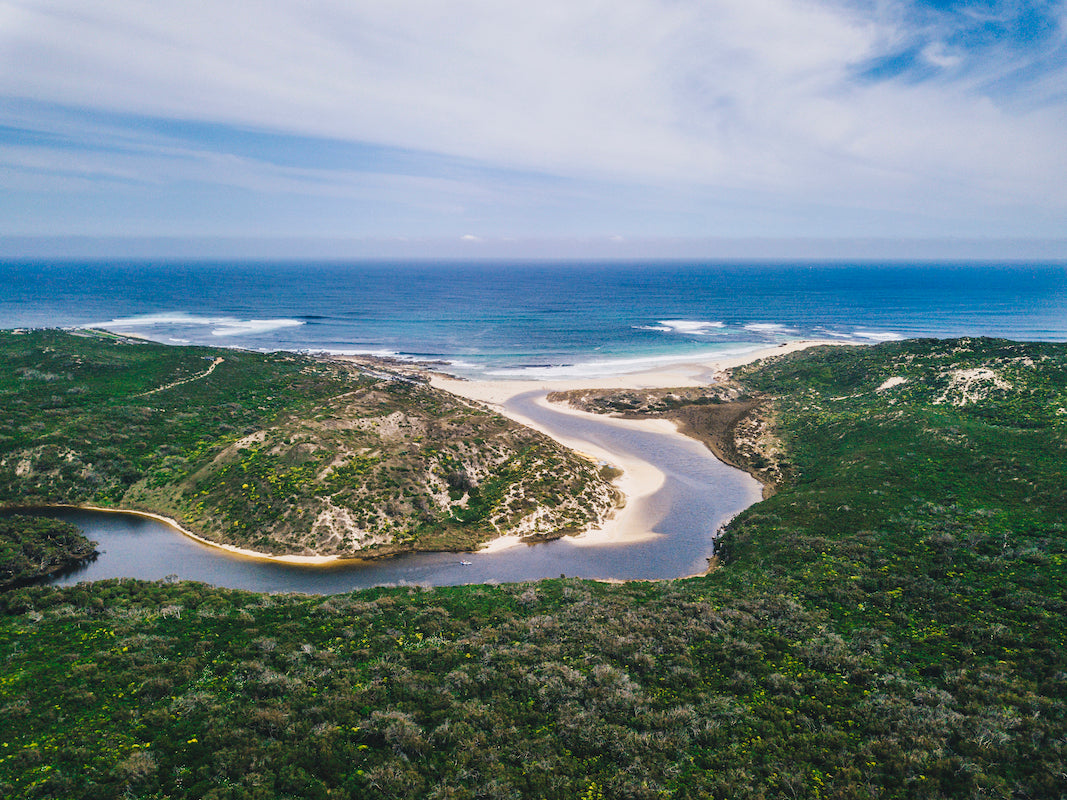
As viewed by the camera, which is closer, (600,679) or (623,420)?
(600,679)

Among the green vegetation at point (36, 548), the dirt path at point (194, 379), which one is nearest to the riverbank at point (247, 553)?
the green vegetation at point (36, 548)

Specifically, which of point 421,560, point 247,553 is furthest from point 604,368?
point 247,553

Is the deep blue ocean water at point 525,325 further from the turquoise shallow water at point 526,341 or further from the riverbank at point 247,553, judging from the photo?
the riverbank at point 247,553

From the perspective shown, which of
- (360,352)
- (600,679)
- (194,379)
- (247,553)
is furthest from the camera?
(360,352)

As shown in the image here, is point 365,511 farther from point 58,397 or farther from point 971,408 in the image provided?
point 971,408

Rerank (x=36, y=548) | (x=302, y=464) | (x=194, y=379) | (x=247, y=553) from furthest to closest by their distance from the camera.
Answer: (x=194, y=379)
(x=302, y=464)
(x=247, y=553)
(x=36, y=548)

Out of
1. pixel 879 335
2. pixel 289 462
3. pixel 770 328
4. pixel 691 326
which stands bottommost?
pixel 289 462

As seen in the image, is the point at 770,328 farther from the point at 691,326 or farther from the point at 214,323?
the point at 214,323
